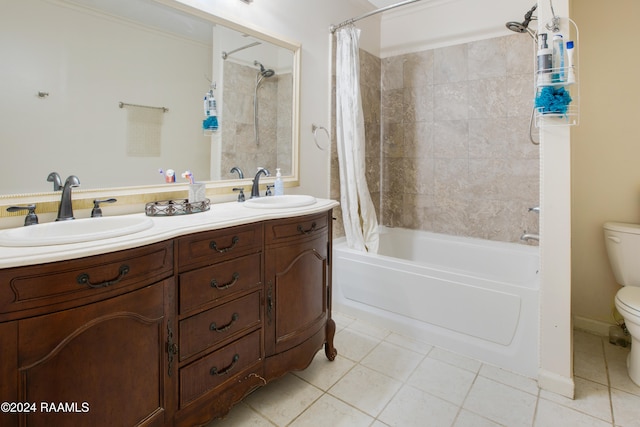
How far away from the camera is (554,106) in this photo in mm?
1578

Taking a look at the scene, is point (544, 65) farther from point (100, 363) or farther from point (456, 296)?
point (100, 363)

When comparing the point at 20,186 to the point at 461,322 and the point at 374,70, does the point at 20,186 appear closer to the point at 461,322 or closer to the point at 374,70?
the point at 461,322

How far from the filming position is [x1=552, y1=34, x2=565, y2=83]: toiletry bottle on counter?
5.11 feet

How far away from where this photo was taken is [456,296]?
201 cm

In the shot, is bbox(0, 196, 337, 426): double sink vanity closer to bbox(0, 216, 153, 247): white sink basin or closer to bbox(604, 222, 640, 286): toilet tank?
bbox(0, 216, 153, 247): white sink basin

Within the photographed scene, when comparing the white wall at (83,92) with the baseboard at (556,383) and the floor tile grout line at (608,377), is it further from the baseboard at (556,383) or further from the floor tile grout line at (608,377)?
the floor tile grout line at (608,377)

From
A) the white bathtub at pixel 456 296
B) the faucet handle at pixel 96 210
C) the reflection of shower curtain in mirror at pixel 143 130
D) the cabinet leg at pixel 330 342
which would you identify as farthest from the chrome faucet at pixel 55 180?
the white bathtub at pixel 456 296

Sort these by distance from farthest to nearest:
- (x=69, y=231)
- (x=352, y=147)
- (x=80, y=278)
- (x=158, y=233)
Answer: (x=352, y=147) < (x=69, y=231) < (x=158, y=233) < (x=80, y=278)

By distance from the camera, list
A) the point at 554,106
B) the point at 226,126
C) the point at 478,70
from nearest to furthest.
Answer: the point at 554,106, the point at 226,126, the point at 478,70

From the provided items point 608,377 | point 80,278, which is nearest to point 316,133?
point 80,278

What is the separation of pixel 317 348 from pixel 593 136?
7.34 ft

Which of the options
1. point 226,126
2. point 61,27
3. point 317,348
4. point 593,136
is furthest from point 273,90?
point 593,136

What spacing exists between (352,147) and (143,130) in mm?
1448

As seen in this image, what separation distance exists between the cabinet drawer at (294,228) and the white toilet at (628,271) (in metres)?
1.60
